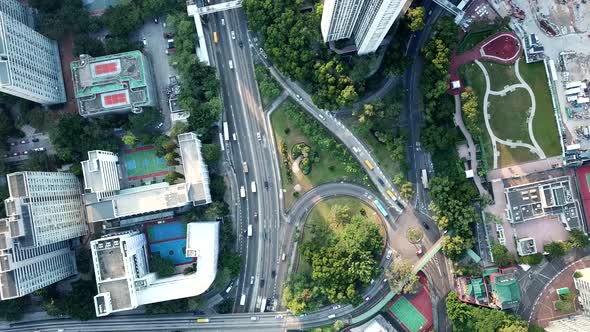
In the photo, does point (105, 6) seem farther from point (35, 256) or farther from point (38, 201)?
point (35, 256)

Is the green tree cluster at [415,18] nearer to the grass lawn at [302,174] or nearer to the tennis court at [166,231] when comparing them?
the grass lawn at [302,174]

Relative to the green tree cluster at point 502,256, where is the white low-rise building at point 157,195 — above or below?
above

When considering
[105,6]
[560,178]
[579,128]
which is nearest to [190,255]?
[105,6]

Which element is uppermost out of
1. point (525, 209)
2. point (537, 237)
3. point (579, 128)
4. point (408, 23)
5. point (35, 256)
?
point (408, 23)

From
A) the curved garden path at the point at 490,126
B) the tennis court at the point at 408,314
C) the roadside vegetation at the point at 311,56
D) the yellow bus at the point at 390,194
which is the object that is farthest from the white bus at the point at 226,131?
the curved garden path at the point at 490,126

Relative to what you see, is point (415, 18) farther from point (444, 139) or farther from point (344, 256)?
point (344, 256)

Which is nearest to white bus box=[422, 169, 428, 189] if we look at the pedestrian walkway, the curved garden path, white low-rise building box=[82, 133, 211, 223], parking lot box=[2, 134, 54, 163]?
the curved garden path

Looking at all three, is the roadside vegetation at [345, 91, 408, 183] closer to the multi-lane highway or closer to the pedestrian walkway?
the multi-lane highway
